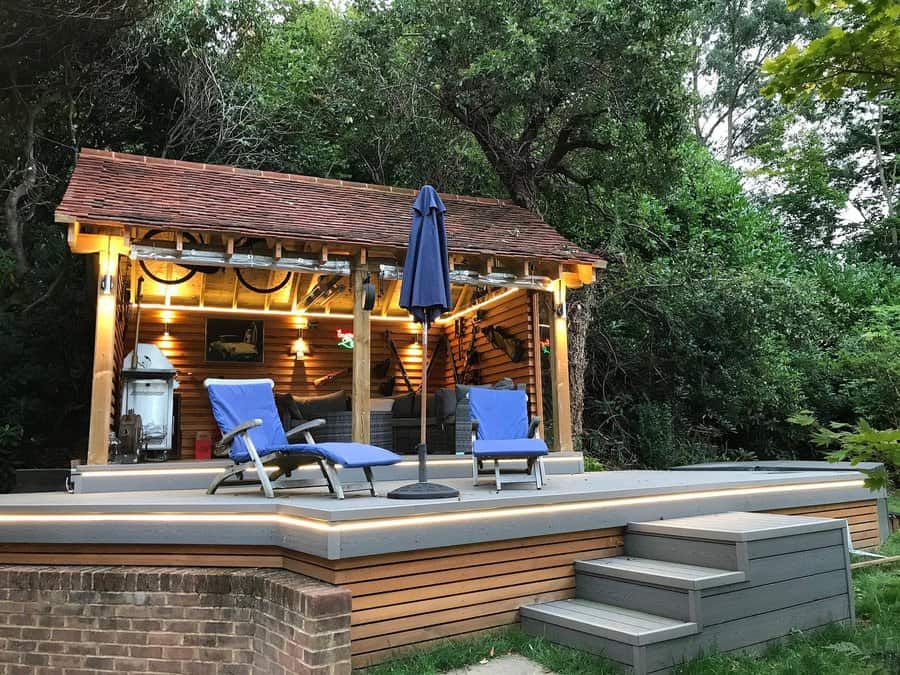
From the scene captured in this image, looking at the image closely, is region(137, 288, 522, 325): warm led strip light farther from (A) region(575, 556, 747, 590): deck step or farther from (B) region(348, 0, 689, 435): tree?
(A) region(575, 556, 747, 590): deck step

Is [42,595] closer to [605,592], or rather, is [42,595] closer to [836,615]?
[605,592]

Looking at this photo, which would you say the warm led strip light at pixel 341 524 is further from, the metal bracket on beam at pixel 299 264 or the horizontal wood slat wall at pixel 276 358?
the horizontal wood slat wall at pixel 276 358

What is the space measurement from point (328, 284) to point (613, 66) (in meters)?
5.46

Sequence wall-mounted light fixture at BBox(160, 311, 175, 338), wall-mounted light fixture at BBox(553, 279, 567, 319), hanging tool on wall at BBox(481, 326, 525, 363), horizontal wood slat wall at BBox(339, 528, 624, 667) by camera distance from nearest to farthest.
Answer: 1. horizontal wood slat wall at BBox(339, 528, 624, 667)
2. wall-mounted light fixture at BBox(553, 279, 567, 319)
3. hanging tool on wall at BBox(481, 326, 525, 363)
4. wall-mounted light fixture at BBox(160, 311, 175, 338)

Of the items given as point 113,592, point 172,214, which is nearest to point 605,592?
point 113,592

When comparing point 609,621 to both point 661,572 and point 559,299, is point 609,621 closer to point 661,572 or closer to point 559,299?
point 661,572

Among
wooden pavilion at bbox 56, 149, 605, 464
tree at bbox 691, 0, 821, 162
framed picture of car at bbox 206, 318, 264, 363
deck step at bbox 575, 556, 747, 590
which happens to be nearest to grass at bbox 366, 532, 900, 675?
deck step at bbox 575, 556, 747, 590

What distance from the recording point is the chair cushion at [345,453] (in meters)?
4.47

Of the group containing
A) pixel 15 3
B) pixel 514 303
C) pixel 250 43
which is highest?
pixel 250 43

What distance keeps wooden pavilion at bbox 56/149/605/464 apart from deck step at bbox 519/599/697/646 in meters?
3.40

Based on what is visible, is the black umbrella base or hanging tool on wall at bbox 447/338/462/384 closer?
the black umbrella base

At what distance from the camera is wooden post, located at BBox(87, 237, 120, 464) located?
619cm

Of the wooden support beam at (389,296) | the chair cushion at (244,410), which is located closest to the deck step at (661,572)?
the chair cushion at (244,410)

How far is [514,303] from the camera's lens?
33.3ft
